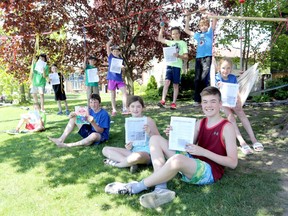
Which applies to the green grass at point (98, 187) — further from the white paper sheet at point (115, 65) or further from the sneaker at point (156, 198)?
the white paper sheet at point (115, 65)

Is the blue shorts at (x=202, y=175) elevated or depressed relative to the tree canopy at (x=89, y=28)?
depressed

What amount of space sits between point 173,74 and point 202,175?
3759 millimetres

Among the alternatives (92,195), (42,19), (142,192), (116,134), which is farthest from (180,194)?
(42,19)

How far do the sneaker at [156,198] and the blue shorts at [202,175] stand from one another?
0.31 m

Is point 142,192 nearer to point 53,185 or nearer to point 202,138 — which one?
point 202,138

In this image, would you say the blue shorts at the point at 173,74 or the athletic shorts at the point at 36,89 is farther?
the athletic shorts at the point at 36,89

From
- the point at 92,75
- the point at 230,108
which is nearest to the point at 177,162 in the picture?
the point at 230,108

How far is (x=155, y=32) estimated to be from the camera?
31.9 ft

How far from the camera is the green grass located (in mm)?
2506

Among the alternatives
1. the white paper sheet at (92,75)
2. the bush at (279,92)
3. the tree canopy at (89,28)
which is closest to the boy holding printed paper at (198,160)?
the white paper sheet at (92,75)

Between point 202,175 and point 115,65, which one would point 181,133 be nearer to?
point 202,175

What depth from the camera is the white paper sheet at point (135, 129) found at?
129 inches

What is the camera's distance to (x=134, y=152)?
3.37 m

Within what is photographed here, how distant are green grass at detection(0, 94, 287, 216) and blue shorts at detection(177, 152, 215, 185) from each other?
6 centimetres
